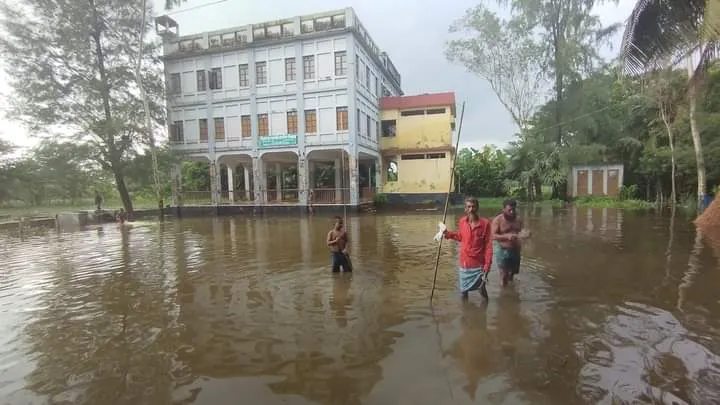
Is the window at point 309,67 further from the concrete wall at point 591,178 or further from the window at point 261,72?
the concrete wall at point 591,178

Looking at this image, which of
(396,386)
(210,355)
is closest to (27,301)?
(210,355)

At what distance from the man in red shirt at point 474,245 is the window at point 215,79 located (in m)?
25.6

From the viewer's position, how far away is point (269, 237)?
14.7 metres

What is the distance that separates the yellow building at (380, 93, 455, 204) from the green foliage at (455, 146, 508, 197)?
631cm

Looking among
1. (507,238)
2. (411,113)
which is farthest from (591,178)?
(507,238)

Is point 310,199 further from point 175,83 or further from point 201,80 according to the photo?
point 175,83

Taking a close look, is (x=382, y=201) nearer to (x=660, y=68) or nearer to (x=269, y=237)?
(x=269, y=237)

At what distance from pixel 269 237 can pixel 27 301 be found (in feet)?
26.6

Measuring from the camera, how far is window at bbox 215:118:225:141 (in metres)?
27.8

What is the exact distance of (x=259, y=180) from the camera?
88.1 feet

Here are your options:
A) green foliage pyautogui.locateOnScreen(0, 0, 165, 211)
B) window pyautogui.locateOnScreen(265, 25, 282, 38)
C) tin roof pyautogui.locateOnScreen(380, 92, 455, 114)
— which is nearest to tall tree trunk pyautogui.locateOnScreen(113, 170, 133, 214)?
green foliage pyautogui.locateOnScreen(0, 0, 165, 211)

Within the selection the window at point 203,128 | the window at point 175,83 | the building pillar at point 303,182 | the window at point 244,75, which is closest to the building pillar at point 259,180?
the building pillar at point 303,182

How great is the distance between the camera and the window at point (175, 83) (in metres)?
28.4

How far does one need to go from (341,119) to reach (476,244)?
20.7m
